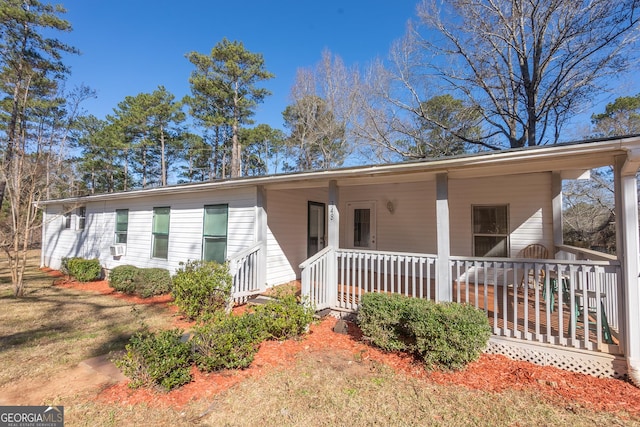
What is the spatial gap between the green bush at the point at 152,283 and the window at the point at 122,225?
2.62 metres

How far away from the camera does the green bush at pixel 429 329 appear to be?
11.3ft

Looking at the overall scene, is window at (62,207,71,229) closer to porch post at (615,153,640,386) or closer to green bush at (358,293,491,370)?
green bush at (358,293,491,370)

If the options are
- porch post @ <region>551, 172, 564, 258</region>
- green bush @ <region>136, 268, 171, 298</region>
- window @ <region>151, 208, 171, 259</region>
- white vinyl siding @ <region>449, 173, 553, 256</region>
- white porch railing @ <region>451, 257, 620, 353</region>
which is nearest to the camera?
white porch railing @ <region>451, 257, 620, 353</region>

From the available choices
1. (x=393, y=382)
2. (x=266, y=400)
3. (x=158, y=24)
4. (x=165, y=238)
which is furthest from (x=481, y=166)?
(x=158, y=24)

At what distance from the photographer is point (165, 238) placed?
8312 millimetres

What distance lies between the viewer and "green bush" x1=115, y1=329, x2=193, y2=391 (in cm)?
304

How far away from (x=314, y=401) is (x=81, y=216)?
41.4ft

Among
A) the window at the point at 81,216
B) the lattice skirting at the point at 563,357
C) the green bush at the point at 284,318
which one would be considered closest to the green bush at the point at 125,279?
the window at the point at 81,216

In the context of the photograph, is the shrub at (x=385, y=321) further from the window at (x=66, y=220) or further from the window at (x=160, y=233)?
the window at (x=66, y=220)

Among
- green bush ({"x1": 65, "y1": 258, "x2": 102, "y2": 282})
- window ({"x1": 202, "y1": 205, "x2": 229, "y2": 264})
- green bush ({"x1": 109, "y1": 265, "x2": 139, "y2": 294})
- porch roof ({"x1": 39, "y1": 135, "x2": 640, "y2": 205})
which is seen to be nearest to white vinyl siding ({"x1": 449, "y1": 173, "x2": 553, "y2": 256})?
porch roof ({"x1": 39, "y1": 135, "x2": 640, "y2": 205})

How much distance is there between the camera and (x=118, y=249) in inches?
363

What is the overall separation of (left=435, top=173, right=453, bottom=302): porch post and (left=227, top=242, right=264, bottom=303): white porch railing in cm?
370

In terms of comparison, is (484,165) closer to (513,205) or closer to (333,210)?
(333,210)

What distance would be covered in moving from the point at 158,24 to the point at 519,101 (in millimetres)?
13688
